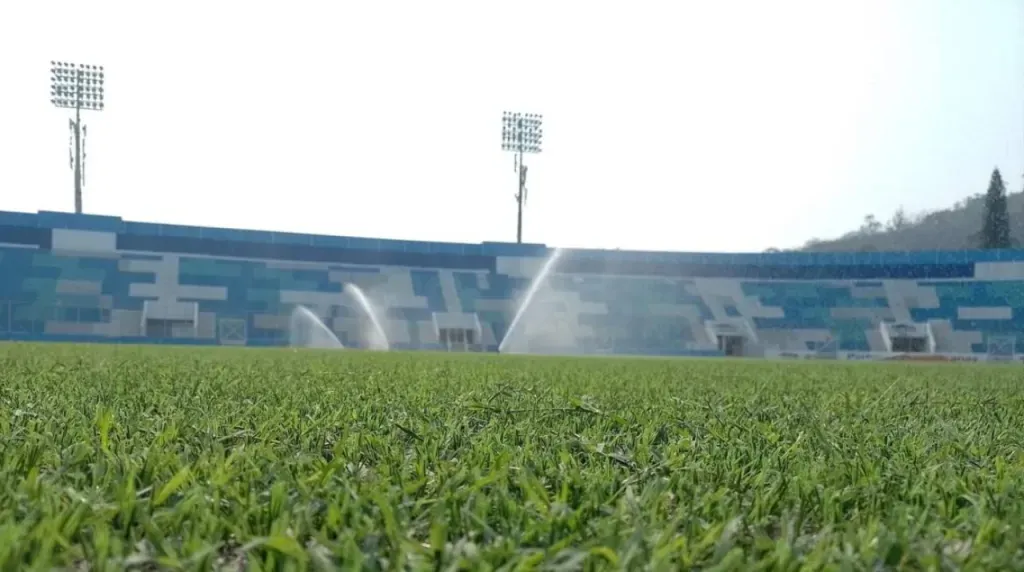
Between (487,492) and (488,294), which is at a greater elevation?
(488,294)

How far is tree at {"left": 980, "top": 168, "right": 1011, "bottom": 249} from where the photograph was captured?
54.2 m

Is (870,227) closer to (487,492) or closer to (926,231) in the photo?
(926,231)

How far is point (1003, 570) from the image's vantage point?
0.72 m

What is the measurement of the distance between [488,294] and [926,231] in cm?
7879

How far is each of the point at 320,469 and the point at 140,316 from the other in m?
28.4

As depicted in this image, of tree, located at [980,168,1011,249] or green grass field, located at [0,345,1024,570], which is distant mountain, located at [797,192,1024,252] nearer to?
tree, located at [980,168,1011,249]

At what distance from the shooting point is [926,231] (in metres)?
91.8

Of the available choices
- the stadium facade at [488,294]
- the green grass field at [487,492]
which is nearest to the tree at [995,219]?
the stadium facade at [488,294]

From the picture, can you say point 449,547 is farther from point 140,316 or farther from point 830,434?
point 140,316

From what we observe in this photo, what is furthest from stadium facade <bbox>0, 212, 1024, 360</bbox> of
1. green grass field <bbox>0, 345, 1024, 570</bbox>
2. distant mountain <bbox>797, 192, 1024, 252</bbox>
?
distant mountain <bbox>797, 192, 1024, 252</bbox>

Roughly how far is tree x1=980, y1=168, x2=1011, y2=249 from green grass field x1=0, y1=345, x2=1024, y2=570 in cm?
6193

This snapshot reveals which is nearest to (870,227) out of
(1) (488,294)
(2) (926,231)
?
(2) (926,231)

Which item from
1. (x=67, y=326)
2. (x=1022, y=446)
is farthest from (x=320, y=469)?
(x=67, y=326)

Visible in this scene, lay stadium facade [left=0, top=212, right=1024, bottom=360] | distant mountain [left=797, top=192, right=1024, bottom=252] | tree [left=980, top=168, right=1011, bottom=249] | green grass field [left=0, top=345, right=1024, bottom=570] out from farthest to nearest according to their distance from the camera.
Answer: distant mountain [left=797, top=192, right=1024, bottom=252], tree [left=980, top=168, right=1011, bottom=249], stadium facade [left=0, top=212, right=1024, bottom=360], green grass field [left=0, top=345, right=1024, bottom=570]
